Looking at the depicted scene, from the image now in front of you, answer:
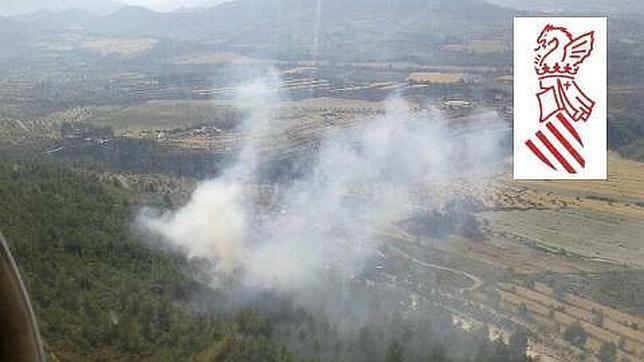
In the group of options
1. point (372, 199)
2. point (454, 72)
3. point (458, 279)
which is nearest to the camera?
point (458, 279)

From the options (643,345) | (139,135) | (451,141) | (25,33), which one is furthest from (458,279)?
(25,33)

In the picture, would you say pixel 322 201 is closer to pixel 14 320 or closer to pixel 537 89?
pixel 537 89

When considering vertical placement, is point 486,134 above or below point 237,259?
above

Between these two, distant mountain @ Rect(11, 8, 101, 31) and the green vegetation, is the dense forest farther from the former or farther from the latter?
distant mountain @ Rect(11, 8, 101, 31)

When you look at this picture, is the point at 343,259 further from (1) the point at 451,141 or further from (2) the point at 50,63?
(2) the point at 50,63

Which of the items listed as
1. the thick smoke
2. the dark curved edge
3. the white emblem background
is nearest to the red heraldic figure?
the white emblem background

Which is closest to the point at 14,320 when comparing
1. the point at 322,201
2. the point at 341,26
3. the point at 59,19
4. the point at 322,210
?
the point at 322,210
